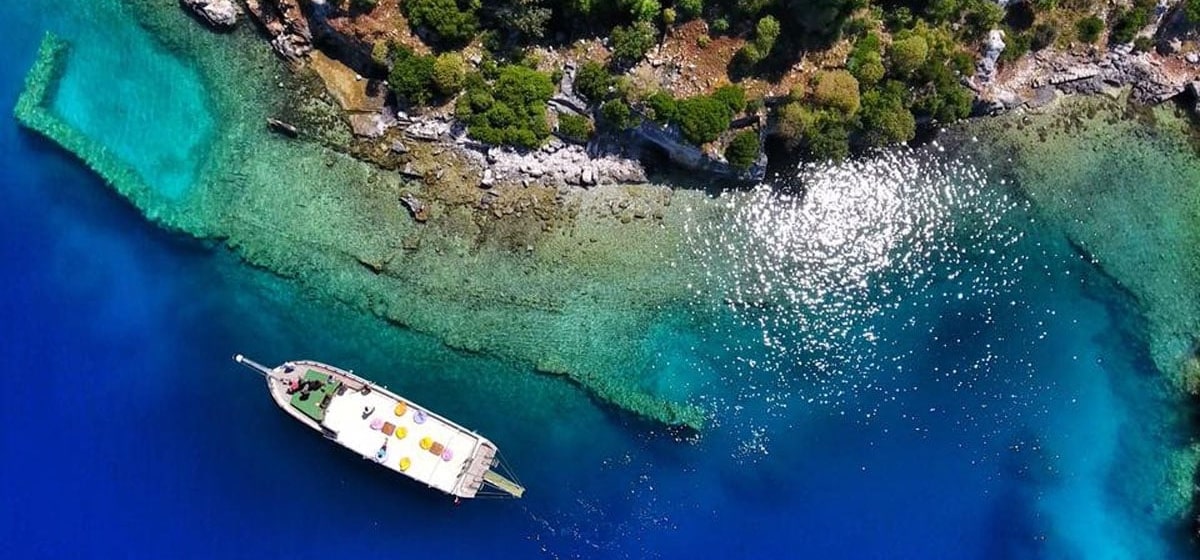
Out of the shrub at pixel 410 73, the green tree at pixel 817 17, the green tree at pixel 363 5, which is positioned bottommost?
the shrub at pixel 410 73

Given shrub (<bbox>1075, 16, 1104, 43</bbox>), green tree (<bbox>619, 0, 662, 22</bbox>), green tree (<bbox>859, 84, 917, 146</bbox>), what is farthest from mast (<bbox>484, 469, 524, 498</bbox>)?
shrub (<bbox>1075, 16, 1104, 43</bbox>)

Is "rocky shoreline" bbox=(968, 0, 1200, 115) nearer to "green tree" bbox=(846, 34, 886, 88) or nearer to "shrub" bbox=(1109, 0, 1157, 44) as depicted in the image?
"shrub" bbox=(1109, 0, 1157, 44)

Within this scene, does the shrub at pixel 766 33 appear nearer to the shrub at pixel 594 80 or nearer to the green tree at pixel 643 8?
the green tree at pixel 643 8

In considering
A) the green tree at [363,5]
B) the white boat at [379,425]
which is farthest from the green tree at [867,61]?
the white boat at [379,425]

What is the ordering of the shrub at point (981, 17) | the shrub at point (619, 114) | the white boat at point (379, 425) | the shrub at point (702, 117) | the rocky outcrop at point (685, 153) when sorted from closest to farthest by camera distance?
the shrub at point (702, 117), the shrub at point (619, 114), the white boat at point (379, 425), the rocky outcrop at point (685, 153), the shrub at point (981, 17)

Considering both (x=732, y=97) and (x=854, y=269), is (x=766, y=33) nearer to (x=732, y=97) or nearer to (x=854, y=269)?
(x=732, y=97)
